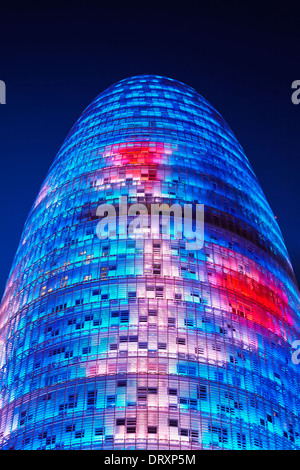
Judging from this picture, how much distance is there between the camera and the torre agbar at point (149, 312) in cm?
8656

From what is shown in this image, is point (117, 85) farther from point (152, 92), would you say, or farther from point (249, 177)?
point (249, 177)

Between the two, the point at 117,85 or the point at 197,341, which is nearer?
the point at 197,341

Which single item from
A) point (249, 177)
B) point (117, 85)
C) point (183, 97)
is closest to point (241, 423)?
point (249, 177)

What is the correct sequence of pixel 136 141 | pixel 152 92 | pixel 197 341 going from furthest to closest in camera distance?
pixel 152 92, pixel 136 141, pixel 197 341

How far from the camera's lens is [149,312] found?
96.1m

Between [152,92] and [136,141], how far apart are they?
916 inches

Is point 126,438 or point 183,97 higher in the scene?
point 183,97

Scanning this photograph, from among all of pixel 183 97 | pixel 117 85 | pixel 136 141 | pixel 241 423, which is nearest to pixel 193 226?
pixel 136 141

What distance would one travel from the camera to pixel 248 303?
101750 millimetres

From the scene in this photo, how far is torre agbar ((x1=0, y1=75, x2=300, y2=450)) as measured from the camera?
86562mm

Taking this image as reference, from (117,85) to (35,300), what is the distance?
204 ft
